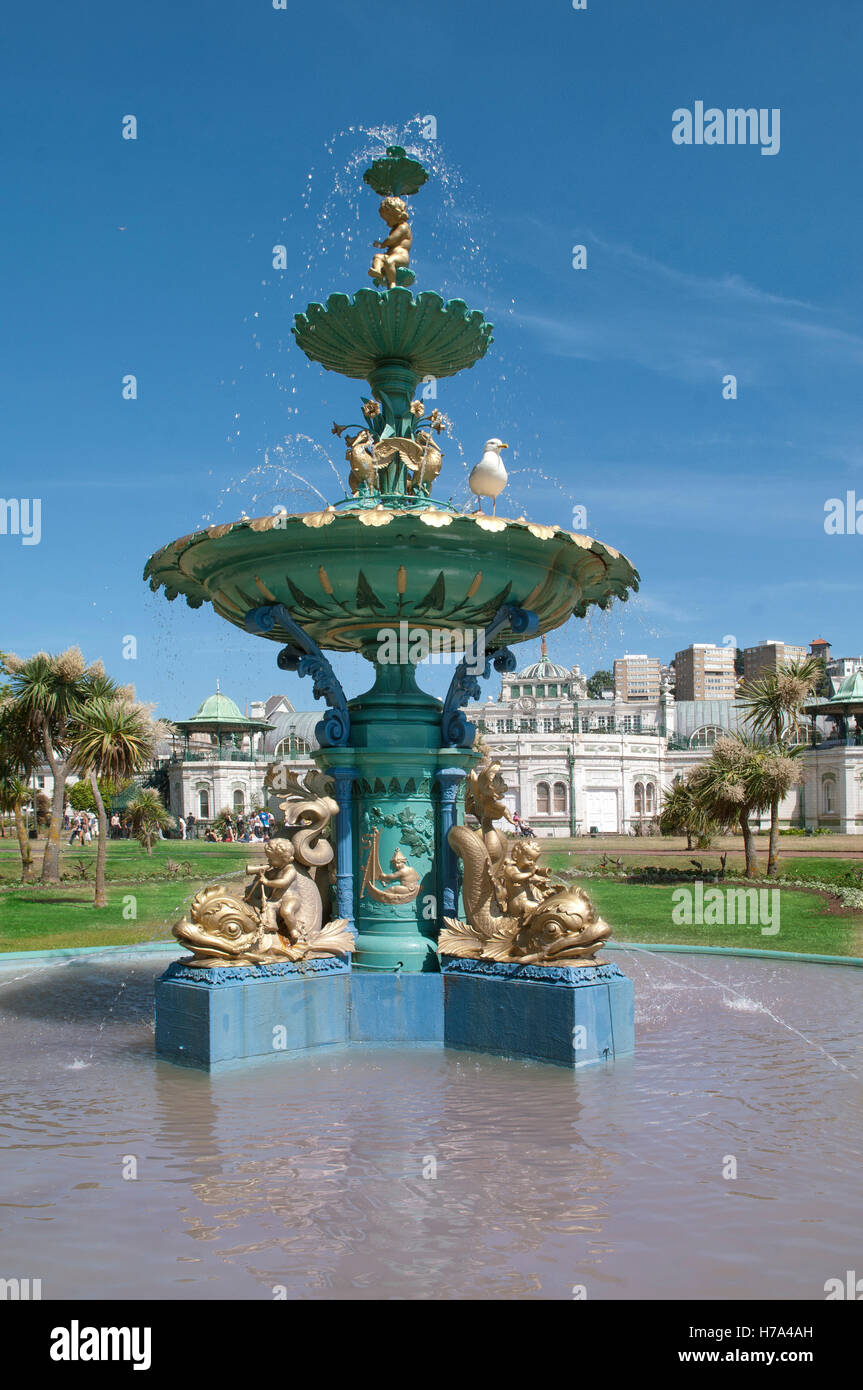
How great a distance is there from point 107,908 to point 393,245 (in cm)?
1485

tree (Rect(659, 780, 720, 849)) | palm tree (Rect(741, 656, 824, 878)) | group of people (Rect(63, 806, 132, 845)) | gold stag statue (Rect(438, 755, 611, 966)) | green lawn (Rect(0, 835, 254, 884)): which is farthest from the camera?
group of people (Rect(63, 806, 132, 845))

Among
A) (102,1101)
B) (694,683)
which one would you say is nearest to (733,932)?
(102,1101)

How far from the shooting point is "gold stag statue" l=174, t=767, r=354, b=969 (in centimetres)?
702

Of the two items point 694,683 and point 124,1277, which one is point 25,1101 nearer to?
point 124,1277

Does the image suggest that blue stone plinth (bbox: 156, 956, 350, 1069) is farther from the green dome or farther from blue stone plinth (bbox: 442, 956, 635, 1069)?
the green dome

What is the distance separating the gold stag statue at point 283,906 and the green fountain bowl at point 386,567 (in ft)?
4.18

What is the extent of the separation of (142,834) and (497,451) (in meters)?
29.8

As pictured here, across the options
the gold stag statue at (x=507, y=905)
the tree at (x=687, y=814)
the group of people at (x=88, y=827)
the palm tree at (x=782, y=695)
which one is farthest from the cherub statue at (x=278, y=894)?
the group of people at (x=88, y=827)

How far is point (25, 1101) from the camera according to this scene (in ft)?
19.1

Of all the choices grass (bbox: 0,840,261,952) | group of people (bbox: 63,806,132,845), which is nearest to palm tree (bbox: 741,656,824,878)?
grass (bbox: 0,840,261,952)

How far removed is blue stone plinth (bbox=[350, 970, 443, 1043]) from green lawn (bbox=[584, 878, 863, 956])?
18.4 feet

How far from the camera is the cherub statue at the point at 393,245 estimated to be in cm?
891

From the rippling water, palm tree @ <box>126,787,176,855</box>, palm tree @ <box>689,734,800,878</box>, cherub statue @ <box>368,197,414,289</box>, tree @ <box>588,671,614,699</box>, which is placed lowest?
the rippling water

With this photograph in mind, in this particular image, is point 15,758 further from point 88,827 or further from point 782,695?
point 88,827
